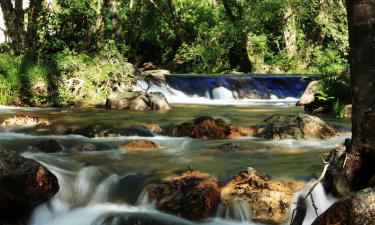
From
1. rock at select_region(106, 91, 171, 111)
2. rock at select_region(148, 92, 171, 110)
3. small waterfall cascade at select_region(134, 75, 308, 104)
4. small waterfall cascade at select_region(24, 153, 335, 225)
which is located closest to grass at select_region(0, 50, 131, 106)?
rock at select_region(106, 91, 171, 111)

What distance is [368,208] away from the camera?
4.39 m

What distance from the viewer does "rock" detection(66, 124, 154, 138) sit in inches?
412

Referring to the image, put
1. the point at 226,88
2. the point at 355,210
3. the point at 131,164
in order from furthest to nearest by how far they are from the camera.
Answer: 1. the point at 226,88
2. the point at 131,164
3. the point at 355,210

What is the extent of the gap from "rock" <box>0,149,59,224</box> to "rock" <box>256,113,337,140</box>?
497cm

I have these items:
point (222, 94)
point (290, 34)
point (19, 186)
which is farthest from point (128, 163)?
point (290, 34)

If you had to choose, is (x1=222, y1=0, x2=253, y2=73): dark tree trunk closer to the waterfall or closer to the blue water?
the blue water

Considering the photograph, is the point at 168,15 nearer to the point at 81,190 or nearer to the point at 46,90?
the point at 46,90

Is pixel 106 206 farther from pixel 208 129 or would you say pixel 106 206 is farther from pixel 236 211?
pixel 208 129

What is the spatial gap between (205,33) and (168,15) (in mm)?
3400

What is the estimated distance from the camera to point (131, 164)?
777 centimetres

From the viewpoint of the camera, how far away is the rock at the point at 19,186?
19.2 feet

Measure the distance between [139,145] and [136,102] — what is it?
5770 mm

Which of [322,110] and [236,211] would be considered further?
[322,110]

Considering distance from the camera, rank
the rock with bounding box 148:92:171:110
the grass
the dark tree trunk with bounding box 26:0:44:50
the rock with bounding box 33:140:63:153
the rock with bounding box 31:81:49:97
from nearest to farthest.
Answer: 1. the rock with bounding box 33:140:63:153
2. the rock with bounding box 148:92:171:110
3. the grass
4. the rock with bounding box 31:81:49:97
5. the dark tree trunk with bounding box 26:0:44:50
